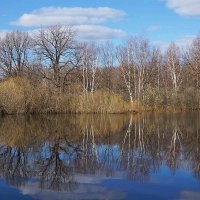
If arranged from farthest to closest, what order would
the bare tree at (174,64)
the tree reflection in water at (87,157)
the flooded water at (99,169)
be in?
the bare tree at (174,64)
the tree reflection in water at (87,157)
the flooded water at (99,169)

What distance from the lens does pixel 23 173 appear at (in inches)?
392

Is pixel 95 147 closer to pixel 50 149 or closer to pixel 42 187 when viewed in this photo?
pixel 50 149

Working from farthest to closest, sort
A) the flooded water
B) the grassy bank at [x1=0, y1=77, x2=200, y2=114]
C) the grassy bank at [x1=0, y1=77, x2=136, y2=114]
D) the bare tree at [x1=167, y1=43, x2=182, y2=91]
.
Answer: the bare tree at [x1=167, y1=43, x2=182, y2=91]
the grassy bank at [x1=0, y1=77, x2=136, y2=114]
the grassy bank at [x1=0, y1=77, x2=200, y2=114]
the flooded water

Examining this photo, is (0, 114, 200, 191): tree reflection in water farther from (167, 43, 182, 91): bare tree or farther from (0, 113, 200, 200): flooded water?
(167, 43, 182, 91): bare tree

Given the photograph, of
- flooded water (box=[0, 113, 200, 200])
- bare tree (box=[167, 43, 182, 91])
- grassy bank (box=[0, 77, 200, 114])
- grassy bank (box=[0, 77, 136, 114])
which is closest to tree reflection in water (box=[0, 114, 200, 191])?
flooded water (box=[0, 113, 200, 200])

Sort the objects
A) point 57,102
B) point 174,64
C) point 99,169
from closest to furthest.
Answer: point 99,169 < point 57,102 < point 174,64

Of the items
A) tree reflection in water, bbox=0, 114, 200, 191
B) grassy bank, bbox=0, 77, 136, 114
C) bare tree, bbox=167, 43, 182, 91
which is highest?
bare tree, bbox=167, 43, 182, 91

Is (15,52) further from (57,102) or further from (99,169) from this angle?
(99,169)

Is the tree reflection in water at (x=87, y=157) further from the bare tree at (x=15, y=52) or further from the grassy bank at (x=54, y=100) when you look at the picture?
the bare tree at (x=15, y=52)

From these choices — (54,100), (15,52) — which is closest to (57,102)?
(54,100)

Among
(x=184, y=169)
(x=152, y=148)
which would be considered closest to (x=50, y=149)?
(x=152, y=148)

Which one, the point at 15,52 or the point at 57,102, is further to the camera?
the point at 15,52

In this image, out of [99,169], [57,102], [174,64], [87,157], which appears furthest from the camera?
[174,64]

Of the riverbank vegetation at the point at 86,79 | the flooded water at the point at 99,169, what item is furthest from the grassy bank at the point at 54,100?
the flooded water at the point at 99,169
